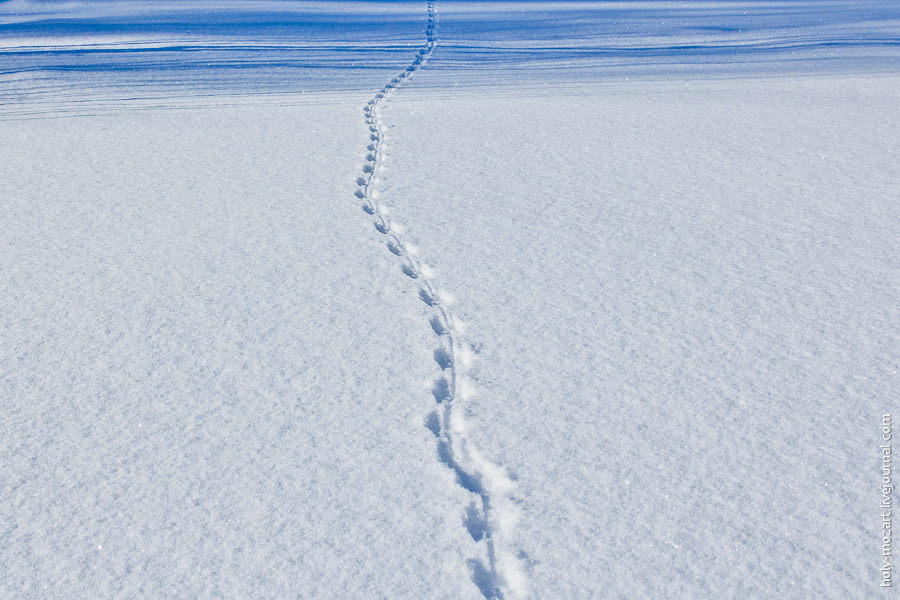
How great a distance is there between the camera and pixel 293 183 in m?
3.12

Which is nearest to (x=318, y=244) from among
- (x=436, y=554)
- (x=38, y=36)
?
(x=436, y=554)

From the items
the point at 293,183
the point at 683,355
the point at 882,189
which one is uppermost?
the point at 882,189

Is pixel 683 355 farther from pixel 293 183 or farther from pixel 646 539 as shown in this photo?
pixel 293 183

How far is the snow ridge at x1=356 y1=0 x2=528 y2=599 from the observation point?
4.37 feet

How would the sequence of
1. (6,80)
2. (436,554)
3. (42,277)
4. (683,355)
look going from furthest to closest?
(6,80) < (42,277) < (683,355) < (436,554)

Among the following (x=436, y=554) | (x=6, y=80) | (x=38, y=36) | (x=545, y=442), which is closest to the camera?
(x=436, y=554)

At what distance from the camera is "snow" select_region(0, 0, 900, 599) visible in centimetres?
136

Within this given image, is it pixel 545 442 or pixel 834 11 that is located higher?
pixel 834 11

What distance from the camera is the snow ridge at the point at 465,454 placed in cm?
133

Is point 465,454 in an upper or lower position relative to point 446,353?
lower

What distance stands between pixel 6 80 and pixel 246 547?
17.4 feet

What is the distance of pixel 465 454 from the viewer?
1594 mm

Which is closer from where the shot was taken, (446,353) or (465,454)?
(465,454)

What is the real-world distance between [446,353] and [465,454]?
0.41 meters
